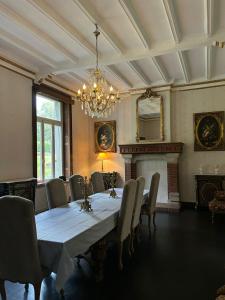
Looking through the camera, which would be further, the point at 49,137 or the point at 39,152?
the point at 49,137

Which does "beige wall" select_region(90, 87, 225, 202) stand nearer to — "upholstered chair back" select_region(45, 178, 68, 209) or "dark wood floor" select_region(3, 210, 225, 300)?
"dark wood floor" select_region(3, 210, 225, 300)

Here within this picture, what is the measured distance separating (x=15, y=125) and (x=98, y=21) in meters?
2.52

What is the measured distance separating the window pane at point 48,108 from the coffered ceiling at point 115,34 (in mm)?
837

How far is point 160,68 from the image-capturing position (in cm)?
543

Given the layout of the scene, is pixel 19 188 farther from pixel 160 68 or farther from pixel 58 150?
pixel 160 68

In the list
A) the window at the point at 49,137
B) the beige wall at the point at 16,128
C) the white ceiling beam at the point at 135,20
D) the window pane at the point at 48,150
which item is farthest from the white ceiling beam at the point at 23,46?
the white ceiling beam at the point at 135,20

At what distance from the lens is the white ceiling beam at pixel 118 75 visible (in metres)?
5.44

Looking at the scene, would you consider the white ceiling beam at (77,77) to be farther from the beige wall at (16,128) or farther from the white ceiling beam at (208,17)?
the white ceiling beam at (208,17)

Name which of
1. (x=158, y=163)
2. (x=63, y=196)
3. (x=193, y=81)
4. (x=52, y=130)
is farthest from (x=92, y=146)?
(x=63, y=196)

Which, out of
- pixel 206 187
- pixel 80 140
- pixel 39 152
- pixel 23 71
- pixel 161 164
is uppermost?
pixel 23 71

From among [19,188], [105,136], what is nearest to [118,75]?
[105,136]

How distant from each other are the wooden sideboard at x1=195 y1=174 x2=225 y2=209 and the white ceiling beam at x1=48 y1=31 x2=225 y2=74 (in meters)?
3.15

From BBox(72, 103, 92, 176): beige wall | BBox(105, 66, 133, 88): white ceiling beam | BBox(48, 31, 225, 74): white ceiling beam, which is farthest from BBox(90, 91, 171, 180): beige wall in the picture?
BBox(48, 31, 225, 74): white ceiling beam

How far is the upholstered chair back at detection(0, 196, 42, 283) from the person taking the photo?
1.98 metres
